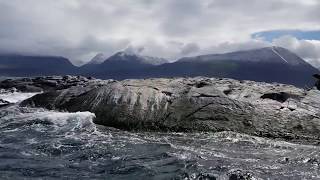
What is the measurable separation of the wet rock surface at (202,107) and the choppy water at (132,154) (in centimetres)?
100

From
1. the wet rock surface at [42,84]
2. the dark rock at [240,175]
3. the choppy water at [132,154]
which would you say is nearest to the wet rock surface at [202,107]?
the choppy water at [132,154]

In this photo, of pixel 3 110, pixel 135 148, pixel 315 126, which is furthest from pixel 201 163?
pixel 3 110

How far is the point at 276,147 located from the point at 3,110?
53.7 ft

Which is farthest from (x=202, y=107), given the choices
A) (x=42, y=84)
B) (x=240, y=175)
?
(x=42, y=84)

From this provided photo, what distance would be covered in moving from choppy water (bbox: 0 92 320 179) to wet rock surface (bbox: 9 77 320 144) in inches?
39.3

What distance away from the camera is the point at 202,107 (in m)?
28.0

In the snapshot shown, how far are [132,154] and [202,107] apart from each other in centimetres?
715

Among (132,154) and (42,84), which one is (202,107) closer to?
(132,154)

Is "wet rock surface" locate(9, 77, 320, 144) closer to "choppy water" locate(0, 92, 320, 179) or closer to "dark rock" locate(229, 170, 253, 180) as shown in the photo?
"choppy water" locate(0, 92, 320, 179)

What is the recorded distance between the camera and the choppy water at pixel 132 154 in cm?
1898

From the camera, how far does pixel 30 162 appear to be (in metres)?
20.8

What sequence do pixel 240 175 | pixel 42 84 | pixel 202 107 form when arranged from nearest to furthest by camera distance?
pixel 240 175, pixel 202 107, pixel 42 84

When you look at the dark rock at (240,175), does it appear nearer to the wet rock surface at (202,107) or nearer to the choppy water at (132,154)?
the choppy water at (132,154)

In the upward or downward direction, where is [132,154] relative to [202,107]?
downward
